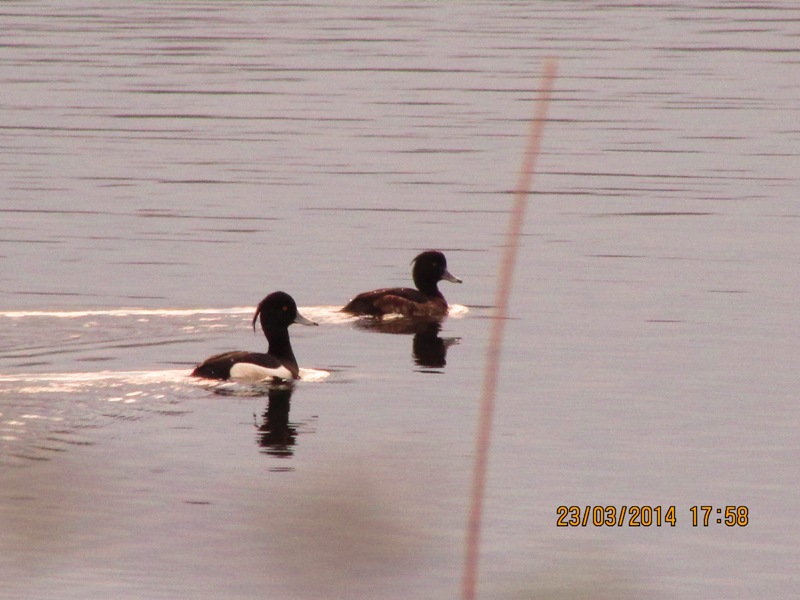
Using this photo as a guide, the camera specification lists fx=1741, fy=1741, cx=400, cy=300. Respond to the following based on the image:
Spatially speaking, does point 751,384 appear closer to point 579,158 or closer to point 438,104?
point 579,158

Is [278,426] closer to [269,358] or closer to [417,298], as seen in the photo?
[269,358]

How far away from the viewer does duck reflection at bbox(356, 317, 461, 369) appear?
1800 centimetres

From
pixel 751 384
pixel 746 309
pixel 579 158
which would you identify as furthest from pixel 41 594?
pixel 579 158

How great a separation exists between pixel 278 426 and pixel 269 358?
6.31 feet

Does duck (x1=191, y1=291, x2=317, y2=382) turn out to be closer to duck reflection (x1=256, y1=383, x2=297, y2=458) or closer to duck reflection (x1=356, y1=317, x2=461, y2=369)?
duck reflection (x1=256, y1=383, x2=297, y2=458)

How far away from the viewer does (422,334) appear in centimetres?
1970

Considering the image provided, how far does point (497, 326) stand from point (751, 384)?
13.4 metres

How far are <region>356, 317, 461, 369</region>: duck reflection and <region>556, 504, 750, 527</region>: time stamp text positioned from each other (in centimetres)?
612

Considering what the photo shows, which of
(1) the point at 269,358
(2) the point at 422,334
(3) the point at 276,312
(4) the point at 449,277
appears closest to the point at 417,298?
(2) the point at 422,334

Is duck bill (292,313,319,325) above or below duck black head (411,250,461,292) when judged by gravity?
below

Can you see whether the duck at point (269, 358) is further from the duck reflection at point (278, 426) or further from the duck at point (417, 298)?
the duck at point (417, 298)

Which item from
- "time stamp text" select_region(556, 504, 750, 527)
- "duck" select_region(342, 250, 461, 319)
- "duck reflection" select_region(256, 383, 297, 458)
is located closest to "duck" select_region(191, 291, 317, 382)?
"duck reflection" select_region(256, 383, 297, 458)

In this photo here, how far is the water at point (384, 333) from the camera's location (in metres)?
3.70

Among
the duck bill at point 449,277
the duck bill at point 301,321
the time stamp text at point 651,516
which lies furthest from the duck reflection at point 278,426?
the duck bill at point 449,277
